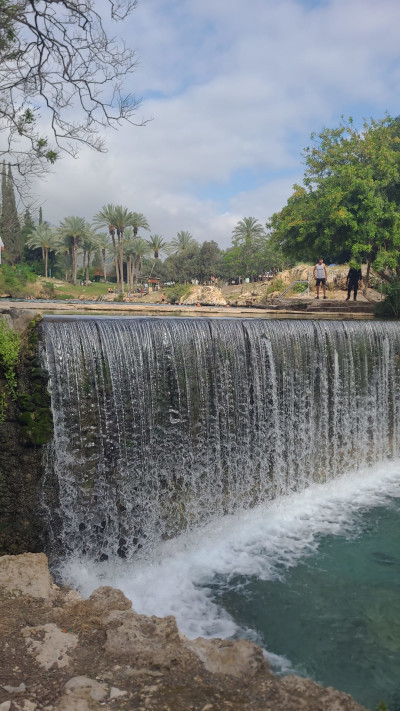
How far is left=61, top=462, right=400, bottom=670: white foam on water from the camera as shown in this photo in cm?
503

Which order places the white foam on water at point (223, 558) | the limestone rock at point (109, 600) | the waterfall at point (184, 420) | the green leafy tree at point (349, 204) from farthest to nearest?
the green leafy tree at point (349, 204) < the waterfall at point (184, 420) < the white foam on water at point (223, 558) < the limestone rock at point (109, 600)

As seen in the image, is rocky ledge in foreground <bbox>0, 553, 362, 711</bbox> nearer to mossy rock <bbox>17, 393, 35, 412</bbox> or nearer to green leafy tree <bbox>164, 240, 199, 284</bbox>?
mossy rock <bbox>17, 393, 35, 412</bbox>

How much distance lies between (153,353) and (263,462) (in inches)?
94.2

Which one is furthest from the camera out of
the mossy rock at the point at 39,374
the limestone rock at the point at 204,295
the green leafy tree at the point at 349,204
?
the limestone rock at the point at 204,295

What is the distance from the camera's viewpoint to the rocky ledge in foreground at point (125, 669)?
282cm

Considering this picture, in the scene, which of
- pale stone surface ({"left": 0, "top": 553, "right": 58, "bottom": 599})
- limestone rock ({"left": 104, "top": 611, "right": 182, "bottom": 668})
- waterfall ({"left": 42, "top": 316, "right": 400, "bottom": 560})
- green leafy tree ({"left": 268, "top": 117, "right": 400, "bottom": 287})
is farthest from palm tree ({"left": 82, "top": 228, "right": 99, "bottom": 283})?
limestone rock ({"left": 104, "top": 611, "right": 182, "bottom": 668})

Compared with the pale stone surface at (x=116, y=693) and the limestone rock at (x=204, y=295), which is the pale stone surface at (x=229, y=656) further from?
the limestone rock at (x=204, y=295)

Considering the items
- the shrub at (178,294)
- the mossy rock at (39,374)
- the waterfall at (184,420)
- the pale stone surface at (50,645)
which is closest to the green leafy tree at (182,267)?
the shrub at (178,294)

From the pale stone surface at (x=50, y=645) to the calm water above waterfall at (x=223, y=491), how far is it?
153cm

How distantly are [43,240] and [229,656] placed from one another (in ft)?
164

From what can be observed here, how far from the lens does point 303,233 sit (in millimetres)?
15039

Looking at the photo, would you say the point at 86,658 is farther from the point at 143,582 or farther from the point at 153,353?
the point at 153,353

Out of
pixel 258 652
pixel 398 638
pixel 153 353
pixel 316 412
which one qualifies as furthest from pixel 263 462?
pixel 258 652

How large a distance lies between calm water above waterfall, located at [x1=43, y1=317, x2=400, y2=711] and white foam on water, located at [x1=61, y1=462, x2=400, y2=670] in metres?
0.02
